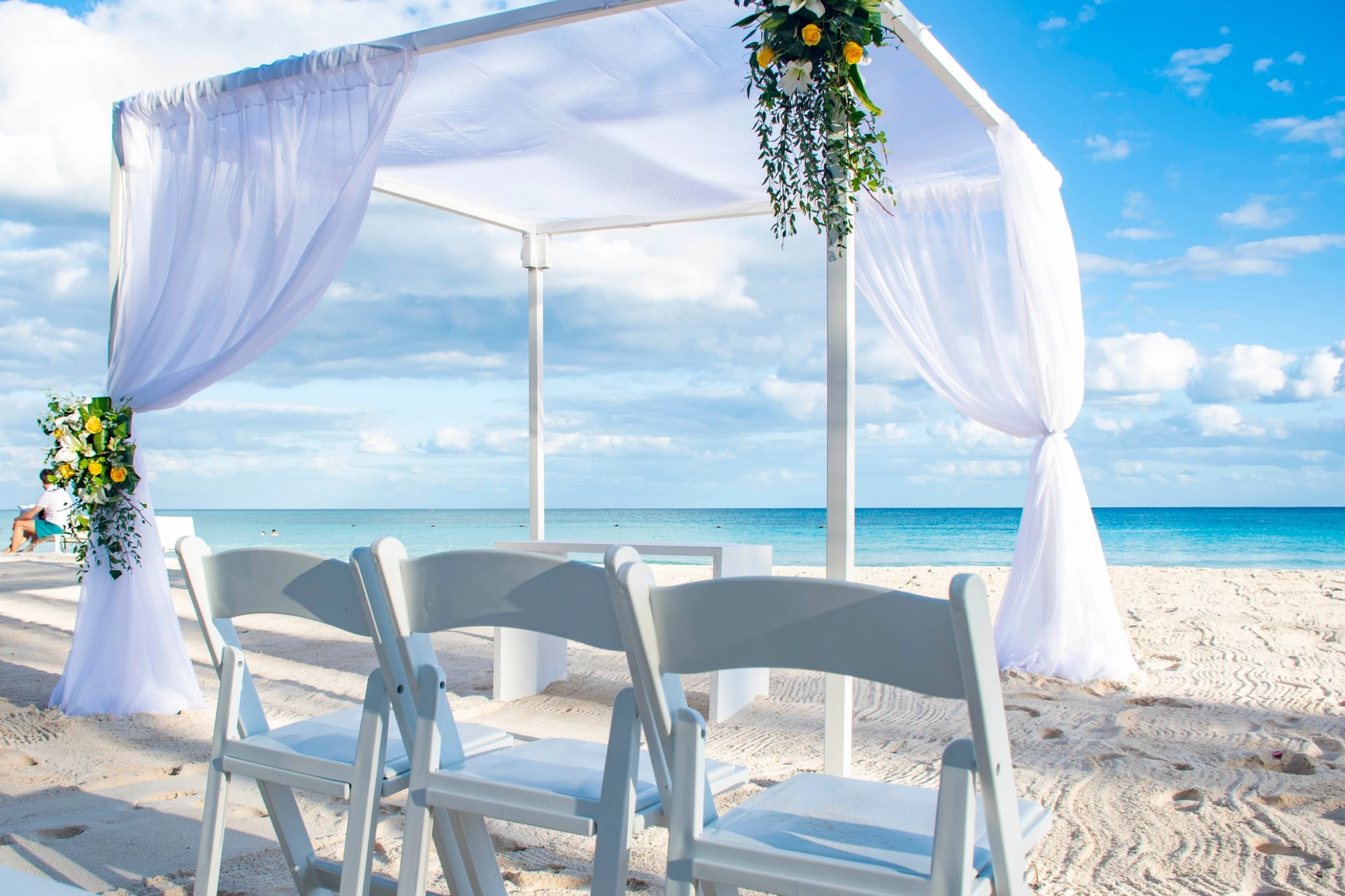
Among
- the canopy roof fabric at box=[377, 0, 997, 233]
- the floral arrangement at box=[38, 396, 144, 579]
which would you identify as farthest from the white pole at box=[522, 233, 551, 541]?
the floral arrangement at box=[38, 396, 144, 579]

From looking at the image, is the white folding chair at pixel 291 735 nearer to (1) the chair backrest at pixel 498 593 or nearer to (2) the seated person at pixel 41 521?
(1) the chair backrest at pixel 498 593

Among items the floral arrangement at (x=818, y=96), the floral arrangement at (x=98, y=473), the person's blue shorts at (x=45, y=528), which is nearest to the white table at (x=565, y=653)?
the floral arrangement at (x=98, y=473)

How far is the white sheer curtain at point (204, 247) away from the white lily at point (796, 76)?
151cm

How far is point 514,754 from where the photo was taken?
147 cm

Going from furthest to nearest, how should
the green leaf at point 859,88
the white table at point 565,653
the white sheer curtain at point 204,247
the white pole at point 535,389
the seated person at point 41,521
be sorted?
the seated person at point 41,521 < the white pole at point 535,389 < the white table at point 565,653 < the white sheer curtain at point 204,247 < the green leaf at point 859,88

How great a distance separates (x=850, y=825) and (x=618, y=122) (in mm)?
2903

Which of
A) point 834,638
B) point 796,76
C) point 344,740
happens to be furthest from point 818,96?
point 344,740

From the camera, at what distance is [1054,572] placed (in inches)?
161

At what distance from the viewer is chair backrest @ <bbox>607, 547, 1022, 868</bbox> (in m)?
0.92

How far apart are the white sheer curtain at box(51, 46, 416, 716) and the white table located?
117 centimetres

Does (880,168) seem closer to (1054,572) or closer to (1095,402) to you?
(1054,572)

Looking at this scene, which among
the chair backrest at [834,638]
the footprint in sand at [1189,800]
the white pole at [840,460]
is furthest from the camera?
the white pole at [840,460]

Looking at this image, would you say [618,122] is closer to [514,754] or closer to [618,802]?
[514,754]

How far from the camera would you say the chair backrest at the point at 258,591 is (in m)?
1.44
